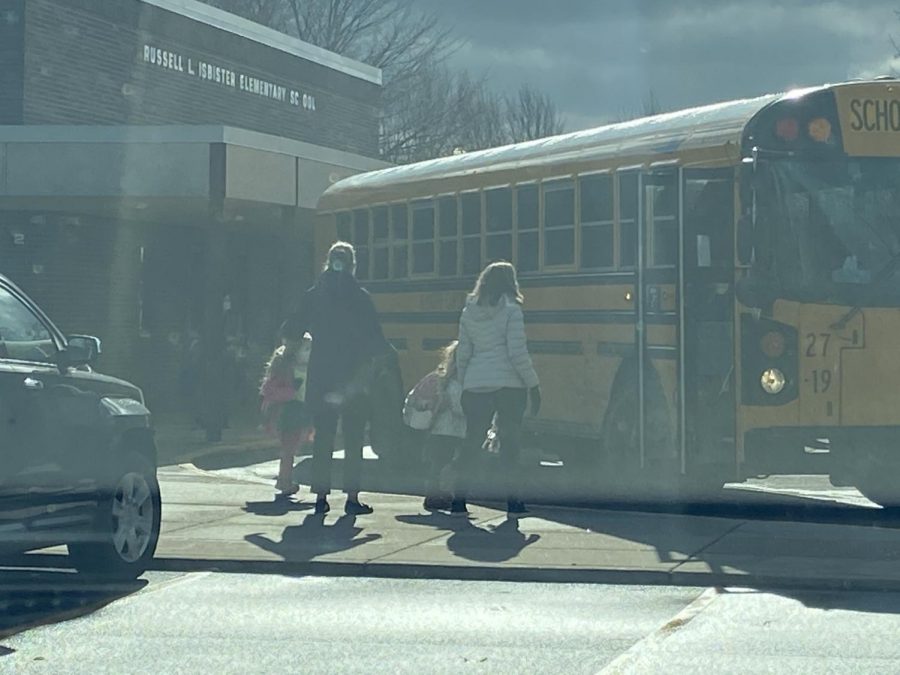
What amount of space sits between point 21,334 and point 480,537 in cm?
345

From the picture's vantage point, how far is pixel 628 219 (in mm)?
14008

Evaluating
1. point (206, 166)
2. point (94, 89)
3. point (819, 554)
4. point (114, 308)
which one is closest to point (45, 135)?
point (206, 166)

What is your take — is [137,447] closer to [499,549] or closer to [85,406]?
[85,406]

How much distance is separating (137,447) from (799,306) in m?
4.70

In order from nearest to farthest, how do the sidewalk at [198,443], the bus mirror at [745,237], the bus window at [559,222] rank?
the bus mirror at [745,237], the bus window at [559,222], the sidewalk at [198,443]

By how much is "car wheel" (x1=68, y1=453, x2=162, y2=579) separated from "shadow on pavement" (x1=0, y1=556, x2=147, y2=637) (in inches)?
4.1

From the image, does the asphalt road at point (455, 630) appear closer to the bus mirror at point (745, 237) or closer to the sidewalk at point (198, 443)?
the bus mirror at point (745, 237)

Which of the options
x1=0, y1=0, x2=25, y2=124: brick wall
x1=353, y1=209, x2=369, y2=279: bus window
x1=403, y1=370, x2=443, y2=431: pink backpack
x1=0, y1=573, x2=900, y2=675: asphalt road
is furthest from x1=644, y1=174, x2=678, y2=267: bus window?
x1=0, y1=0, x2=25, y2=124: brick wall

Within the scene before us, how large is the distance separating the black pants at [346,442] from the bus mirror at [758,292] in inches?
111

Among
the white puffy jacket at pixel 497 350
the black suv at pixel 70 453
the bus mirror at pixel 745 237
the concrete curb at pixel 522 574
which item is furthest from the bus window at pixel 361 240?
the concrete curb at pixel 522 574

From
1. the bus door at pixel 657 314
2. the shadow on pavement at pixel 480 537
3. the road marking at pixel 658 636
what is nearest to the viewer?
the road marking at pixel 658 636

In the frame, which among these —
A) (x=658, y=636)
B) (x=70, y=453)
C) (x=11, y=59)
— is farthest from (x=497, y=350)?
(x=11, y=59)

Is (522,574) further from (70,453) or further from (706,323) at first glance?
(706,323)

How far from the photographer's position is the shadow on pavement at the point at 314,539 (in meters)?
11.1
